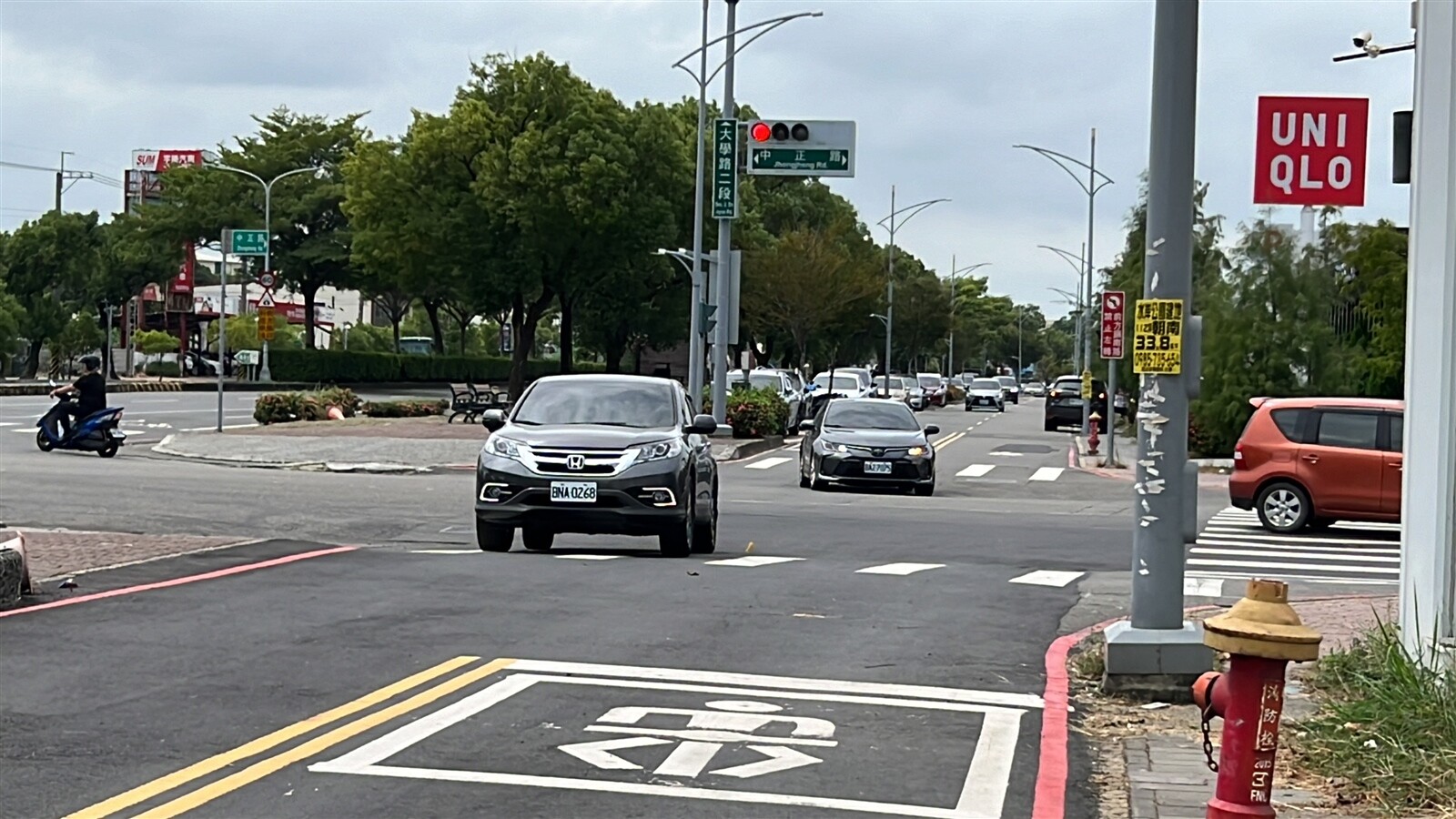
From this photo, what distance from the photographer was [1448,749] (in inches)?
251

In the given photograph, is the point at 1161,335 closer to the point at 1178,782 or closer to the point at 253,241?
the point at 1178,782

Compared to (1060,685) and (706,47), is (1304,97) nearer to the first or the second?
(1060,685)

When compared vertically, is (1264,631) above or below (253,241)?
below

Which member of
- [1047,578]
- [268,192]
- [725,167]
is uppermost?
[268,192]

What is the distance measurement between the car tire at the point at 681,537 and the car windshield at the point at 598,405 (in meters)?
0.83

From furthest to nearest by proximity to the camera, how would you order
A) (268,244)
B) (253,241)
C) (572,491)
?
(268,244)
(253,241)
(572,491)

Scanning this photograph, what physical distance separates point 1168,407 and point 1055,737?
175cm

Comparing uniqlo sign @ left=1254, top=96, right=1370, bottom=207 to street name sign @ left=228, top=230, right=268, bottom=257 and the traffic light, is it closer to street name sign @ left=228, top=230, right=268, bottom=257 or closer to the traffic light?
the traffic light

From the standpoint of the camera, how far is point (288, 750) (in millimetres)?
7289

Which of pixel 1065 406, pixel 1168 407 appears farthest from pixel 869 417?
pixel 1065 406

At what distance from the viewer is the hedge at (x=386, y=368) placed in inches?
2931

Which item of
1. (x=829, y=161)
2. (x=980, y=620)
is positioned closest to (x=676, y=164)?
(x=829, y=161)

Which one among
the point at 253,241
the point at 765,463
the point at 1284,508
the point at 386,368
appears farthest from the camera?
the point at 386,368

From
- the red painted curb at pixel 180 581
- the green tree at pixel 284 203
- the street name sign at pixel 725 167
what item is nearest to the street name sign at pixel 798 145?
the street name sign at pixel 725 167
